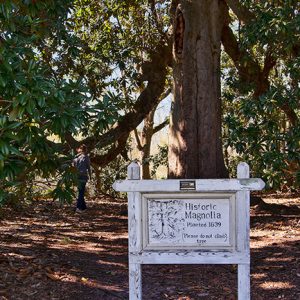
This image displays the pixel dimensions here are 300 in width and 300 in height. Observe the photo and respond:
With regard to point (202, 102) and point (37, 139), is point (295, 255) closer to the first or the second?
point (202, 102)

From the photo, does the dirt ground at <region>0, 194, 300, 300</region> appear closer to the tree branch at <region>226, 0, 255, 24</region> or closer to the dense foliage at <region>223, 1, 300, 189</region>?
the dense foliage at <region>223, 1, 300, 189</region>

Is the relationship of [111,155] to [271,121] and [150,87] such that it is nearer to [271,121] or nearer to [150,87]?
[150,87]

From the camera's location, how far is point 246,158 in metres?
7.44

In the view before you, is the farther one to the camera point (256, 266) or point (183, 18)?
point (183, 18)

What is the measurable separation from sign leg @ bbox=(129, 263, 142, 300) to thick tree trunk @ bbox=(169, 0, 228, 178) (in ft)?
18.8

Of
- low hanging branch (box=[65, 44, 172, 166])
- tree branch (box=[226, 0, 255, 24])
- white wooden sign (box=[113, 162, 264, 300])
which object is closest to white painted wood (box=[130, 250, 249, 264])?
white wooden sign (box=[113, 162, 264, 300])

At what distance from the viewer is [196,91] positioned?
10914mm

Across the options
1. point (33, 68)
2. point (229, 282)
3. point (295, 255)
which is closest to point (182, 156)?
Result: point (295, 255)

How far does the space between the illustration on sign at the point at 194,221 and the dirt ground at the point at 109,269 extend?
1734 millimetres

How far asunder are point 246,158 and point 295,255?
Answer: 7.00ft

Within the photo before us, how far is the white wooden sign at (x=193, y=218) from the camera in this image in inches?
207

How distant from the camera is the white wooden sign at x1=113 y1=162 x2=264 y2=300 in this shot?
17.3ft

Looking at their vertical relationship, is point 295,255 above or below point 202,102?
below

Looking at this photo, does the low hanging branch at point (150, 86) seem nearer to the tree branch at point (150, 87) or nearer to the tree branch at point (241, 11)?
the tree branch at point (150, 87)
